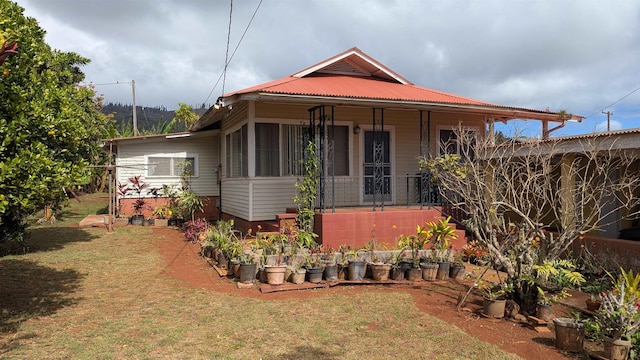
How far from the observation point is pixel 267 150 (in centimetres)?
1093

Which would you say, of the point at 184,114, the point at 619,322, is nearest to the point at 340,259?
the point at 619,322

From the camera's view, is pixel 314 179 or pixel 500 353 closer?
pixel 500 353

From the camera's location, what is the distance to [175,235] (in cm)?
1327

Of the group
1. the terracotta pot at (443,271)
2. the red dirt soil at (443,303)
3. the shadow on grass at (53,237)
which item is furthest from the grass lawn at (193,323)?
the shadow on grass at (53,237)

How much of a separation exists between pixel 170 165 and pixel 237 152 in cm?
529

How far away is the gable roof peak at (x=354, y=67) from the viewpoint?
41.6 ft

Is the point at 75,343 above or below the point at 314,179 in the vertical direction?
below

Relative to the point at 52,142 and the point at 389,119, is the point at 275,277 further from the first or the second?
A: the point at 389,119

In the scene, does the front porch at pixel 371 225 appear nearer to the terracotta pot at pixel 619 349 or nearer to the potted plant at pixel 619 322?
the potted plant at pixel 619 322

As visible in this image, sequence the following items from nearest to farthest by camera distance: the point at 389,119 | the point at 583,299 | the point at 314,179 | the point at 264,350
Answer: the point at 264,350, the point at 583,299, the point at 314,179, the point at 389,119

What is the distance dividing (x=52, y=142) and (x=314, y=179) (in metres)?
5.06

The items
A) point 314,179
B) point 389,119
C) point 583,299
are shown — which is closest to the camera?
point 583,299

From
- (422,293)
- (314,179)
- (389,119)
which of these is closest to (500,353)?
(422,293)

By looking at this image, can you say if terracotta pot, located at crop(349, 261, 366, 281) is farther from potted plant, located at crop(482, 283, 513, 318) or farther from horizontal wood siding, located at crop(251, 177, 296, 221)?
horizontal wood siding, located at crop(251, 177, 296, 221)
